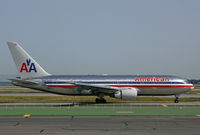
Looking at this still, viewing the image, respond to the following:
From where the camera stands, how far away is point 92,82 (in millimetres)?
35156

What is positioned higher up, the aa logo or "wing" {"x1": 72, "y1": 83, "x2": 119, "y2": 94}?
the aa logo

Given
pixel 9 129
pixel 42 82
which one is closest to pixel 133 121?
pixel 9 129

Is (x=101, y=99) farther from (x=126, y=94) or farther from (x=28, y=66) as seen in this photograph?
(x=28, y=66)

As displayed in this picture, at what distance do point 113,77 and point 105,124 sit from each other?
1875 cm

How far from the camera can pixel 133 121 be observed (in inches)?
710

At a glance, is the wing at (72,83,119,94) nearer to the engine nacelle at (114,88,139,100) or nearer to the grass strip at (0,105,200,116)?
the engine nacelle at (114,88,139,100)

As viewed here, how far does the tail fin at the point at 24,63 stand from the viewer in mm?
34375

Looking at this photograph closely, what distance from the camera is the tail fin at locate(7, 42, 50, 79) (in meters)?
34.4

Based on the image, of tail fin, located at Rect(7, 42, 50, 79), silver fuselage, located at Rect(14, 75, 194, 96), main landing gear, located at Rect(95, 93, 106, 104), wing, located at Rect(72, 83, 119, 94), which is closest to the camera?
wing, located at Rect(72, 83, 119, 94)

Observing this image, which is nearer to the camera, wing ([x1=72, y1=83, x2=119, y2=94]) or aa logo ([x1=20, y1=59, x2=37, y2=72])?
wing ([x1=72, y1=83, x2=119, y2=94])

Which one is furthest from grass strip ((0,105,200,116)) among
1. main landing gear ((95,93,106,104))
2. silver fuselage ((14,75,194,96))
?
silver fuselage ((14,75,194,96))

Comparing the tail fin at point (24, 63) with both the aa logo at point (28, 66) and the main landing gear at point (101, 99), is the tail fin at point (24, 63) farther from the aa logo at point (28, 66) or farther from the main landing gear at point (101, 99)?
the main landing gear at point (101, 99)

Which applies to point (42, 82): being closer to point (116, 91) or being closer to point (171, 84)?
point (116, 91)

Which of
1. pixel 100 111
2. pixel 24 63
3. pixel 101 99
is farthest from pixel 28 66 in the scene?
pixel 100 111
